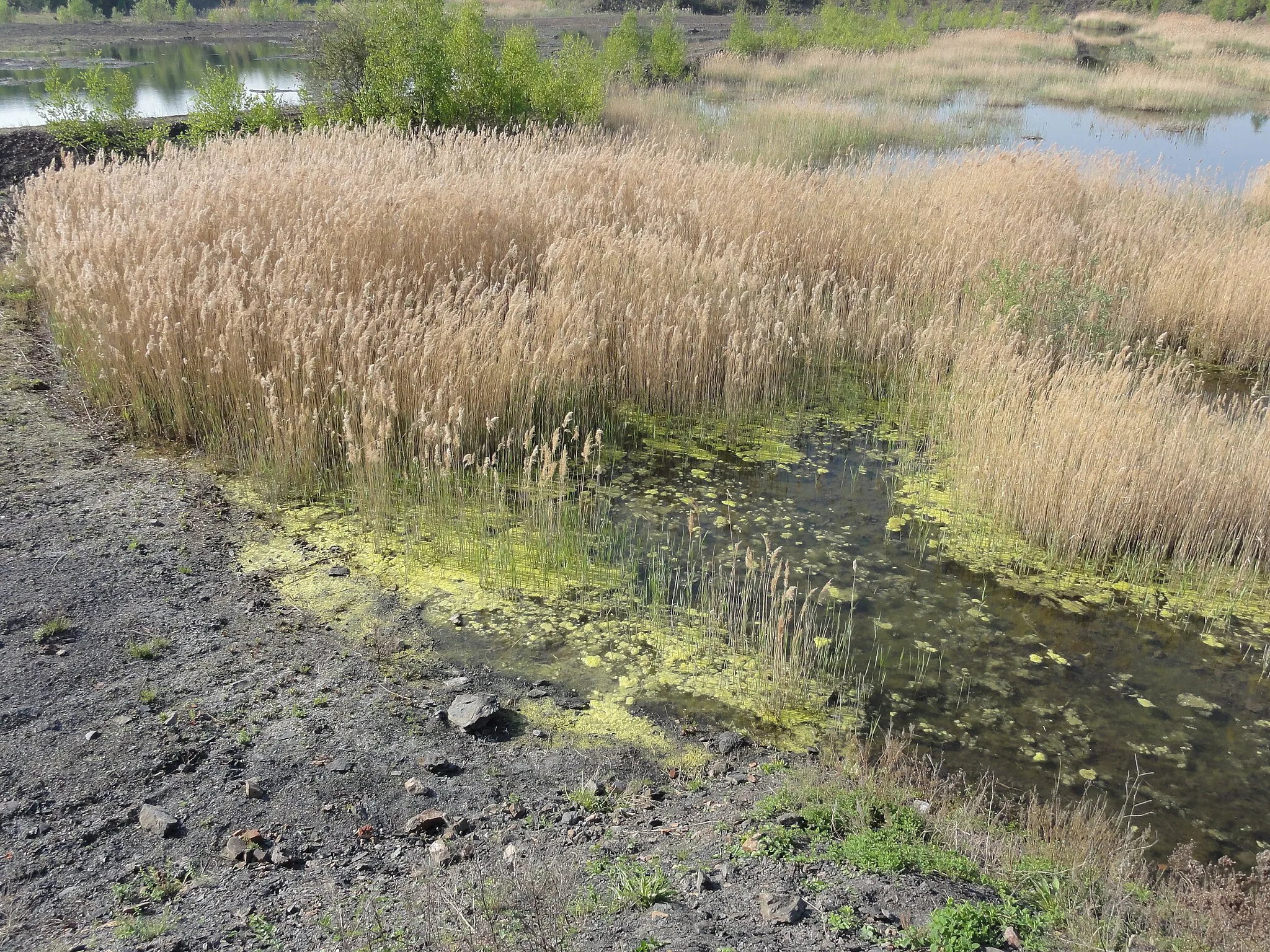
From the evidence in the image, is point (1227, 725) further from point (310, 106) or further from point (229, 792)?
point (310, 106)

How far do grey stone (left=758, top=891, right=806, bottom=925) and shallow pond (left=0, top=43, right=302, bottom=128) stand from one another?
2186 cm

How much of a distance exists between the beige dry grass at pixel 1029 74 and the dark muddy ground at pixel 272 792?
76.6ft

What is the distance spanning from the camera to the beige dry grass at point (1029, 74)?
84.7 feet

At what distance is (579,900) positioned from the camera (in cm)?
278

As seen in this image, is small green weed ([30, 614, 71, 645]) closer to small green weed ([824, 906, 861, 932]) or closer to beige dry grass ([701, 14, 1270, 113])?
small green weed ([824, 906, 861, 932])

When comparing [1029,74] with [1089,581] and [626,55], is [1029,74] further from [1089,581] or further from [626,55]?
[1089,581]

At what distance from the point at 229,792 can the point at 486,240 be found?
5622 millimetres

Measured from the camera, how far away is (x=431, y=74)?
15.0 meters

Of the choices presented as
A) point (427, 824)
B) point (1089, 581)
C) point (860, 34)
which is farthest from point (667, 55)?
point (427, 824)

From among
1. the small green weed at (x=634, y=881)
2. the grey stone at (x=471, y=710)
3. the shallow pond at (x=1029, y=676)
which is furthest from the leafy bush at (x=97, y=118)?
the small green weed at (x=634, y=881)

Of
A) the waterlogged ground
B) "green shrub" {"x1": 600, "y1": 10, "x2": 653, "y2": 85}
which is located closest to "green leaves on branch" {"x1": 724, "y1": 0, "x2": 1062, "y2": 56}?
"green shrub" {"x1": 600, "y1": 10, "x2": 653, "y2": 85}

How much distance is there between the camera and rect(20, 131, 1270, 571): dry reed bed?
5.97 meters

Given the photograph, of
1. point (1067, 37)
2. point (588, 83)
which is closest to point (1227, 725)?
point (588, 83)

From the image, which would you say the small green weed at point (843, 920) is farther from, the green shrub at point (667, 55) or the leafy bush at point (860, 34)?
the leafy bush at point (860, 34)
